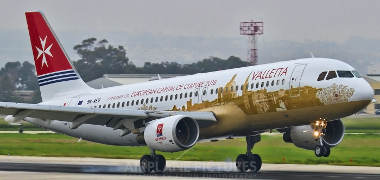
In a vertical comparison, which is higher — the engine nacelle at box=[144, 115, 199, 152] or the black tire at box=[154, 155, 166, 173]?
the engine nacelle at box=[144, 115, 199, 152]

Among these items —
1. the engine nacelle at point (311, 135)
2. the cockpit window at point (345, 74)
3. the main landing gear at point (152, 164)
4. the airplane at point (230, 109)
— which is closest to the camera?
the cockpit window at point (345, 74)

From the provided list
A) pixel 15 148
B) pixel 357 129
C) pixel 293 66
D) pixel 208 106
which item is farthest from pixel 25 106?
pixel 357 129

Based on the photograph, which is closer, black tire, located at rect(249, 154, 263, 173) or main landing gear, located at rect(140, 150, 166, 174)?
main landing gear, located at rect(140, 150, 166, 174)

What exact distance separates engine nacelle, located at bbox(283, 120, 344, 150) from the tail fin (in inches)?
506

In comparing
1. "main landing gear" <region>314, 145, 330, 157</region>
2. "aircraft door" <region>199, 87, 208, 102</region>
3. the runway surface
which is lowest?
the runway surface

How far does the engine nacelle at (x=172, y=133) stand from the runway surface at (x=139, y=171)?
1448 millimetres

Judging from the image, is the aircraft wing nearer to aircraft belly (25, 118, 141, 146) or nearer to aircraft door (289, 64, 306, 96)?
aircraft belly (25, 118, 141, 146)

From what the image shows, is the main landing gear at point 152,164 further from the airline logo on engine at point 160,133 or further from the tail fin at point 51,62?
the tail fin at point 51,62

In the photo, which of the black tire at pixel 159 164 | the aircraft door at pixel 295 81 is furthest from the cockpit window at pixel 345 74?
the black tire at pixel 159 164

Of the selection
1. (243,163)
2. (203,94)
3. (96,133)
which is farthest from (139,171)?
(243,163)

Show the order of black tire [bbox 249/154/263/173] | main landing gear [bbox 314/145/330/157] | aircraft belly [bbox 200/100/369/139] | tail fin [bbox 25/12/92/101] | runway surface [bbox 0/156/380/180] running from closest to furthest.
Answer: aircraft belly [bbox 200/100/369/139] → runway surface [bbox 0/156/380/180] → main landing gear [bbox 314/145/330/157] → black tire [bbox 249/154/263/173] → tail fin [bbox 25/12/92/101]

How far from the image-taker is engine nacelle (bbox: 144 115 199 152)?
1698 inches

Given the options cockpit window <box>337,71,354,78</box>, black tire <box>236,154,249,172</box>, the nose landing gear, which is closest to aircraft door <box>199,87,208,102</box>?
black tire <box>236,154,249,172</box>

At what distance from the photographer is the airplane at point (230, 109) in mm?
42531
